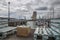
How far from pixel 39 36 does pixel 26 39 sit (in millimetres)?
556

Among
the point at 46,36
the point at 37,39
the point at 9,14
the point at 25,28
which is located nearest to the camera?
the point at 46,36

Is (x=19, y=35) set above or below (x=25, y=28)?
below

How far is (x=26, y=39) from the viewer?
4316 mm

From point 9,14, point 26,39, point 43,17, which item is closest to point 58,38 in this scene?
point 26,39

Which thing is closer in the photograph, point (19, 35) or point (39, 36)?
point (39, 36)

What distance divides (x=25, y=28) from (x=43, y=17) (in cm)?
699

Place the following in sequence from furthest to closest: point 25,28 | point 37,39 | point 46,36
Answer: point 25,28
point 37,39
point 46,36

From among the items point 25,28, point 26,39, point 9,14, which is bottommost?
point 26,39

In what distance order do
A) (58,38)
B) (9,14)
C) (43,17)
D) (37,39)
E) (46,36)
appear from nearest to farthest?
(58,38)
(46,36)
(37,39)
(9,14)
(43,17)

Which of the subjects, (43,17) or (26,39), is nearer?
(26,39)

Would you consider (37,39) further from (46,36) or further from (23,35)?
(23,35)

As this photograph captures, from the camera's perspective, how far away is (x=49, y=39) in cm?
398

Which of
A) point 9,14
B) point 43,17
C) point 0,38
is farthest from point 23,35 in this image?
point 43,17

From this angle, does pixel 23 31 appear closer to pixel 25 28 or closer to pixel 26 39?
pixel 25 28
